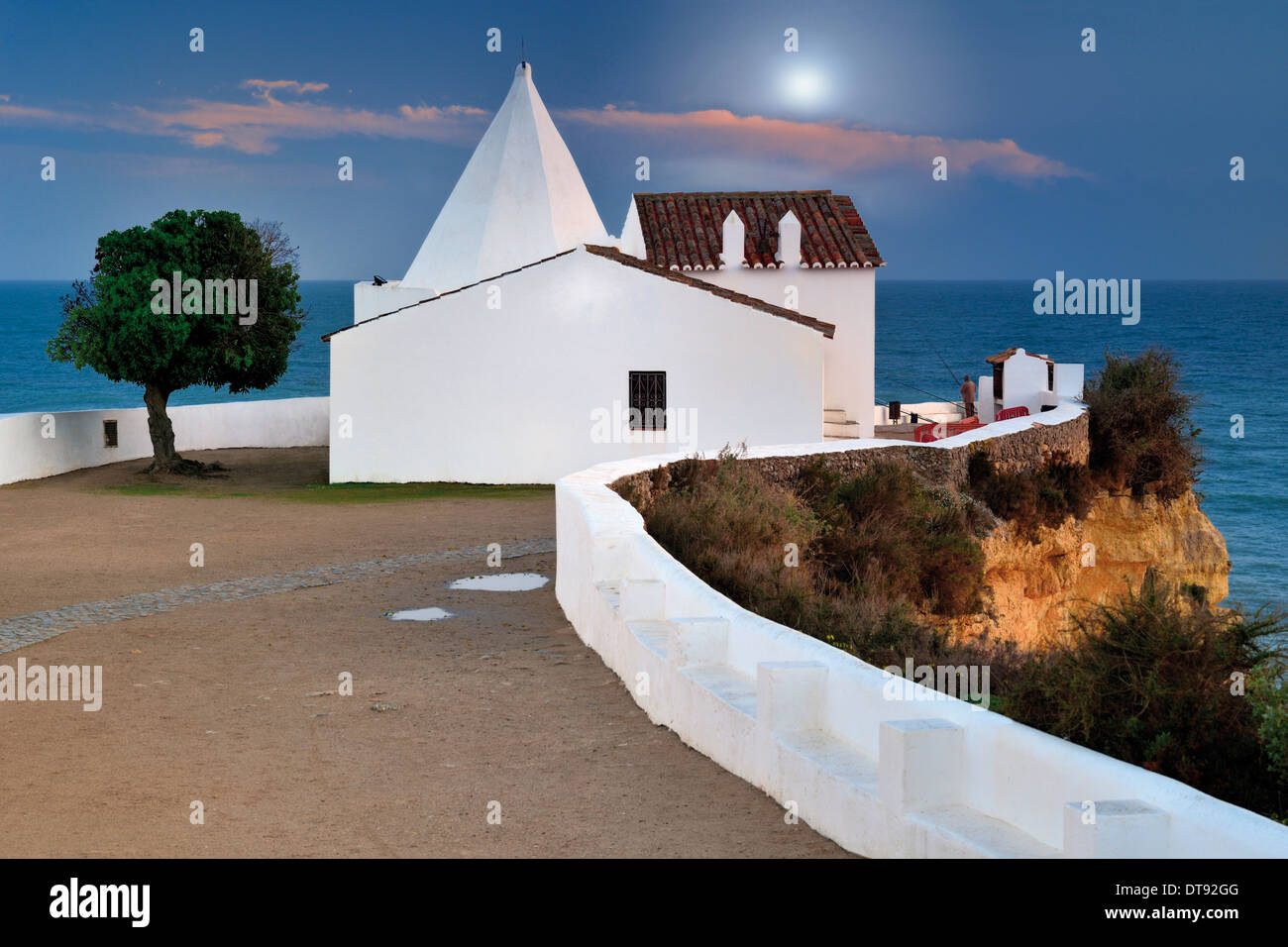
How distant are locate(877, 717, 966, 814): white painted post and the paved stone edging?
318 inches

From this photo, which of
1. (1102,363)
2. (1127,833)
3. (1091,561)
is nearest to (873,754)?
(1127,833)

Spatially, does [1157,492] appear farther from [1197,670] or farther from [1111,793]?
[1111,793]

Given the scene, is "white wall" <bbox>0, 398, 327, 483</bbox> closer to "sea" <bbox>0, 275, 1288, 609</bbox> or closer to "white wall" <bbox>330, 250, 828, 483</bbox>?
"white wall" <bbox>330, 250, 828, 483</bbox>

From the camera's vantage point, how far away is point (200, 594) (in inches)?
506

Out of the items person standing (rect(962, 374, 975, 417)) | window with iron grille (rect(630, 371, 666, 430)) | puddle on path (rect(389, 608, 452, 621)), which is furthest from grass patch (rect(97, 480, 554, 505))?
person standing (rect(962, 374, 975, 417))

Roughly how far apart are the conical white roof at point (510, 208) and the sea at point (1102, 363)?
15045 millimetres

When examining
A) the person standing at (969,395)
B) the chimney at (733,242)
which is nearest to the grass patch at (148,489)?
the chimney at (733,242)

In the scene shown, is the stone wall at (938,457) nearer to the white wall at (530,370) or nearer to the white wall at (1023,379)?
the white wall at (1023,379)

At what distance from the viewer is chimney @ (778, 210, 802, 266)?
30922 mm

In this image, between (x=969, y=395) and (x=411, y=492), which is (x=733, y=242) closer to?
(x=969, y=395)

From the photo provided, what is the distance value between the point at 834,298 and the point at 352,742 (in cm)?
2477

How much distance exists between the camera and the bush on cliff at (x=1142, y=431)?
25578 mm

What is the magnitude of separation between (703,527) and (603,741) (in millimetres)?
4728

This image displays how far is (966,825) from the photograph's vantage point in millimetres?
5176
